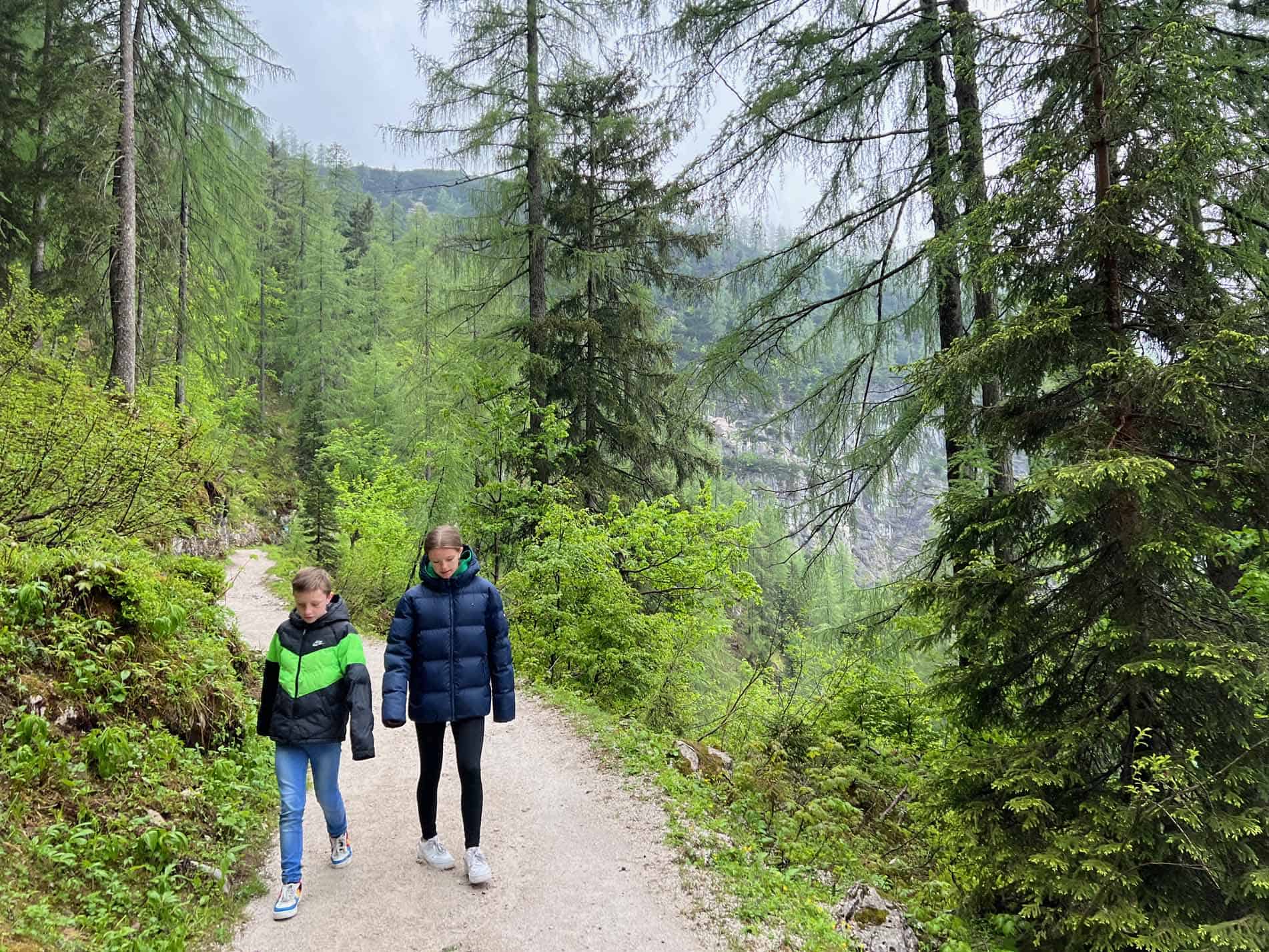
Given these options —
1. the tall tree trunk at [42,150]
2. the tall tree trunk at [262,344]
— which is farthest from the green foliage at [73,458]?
the tall tree trunk at [262,344]

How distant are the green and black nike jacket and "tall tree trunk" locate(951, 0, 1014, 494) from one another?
405 cm

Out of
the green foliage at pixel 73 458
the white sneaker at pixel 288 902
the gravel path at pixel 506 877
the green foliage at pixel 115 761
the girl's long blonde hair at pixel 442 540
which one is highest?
the green foliage at pixel 73 458

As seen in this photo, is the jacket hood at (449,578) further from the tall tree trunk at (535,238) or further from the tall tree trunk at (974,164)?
the tall tree trunk at (535,238)

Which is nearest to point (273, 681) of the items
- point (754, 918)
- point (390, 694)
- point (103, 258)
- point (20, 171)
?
point (390, 694)

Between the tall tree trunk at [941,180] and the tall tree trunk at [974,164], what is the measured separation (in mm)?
145

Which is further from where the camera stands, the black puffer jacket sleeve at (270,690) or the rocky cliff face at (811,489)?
the rocky cliff face at (811,489)

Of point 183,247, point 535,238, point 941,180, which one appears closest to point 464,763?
point 941,180

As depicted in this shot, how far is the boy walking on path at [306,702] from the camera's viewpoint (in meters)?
3.53

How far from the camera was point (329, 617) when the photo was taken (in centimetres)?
368

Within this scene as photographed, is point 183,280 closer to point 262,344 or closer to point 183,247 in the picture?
point 183,247

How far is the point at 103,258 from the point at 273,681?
11421 mm

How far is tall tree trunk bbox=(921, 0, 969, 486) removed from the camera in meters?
5.41

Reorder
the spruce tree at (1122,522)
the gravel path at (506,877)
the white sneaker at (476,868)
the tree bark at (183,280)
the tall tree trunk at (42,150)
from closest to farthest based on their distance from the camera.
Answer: the spruce tree at (1122,522)
the gravel path at (506,877)
the white sneaker at (476,868)
the tall tree trunk at (42,150)
the tree bark at (183,280)

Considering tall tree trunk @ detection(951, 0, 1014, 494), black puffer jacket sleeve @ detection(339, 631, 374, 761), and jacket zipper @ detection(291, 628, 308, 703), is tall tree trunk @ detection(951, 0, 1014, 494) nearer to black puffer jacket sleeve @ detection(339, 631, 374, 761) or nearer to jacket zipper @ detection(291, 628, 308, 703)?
black puffer jacket sleeve @ detection(339, 631, 374, 761)
